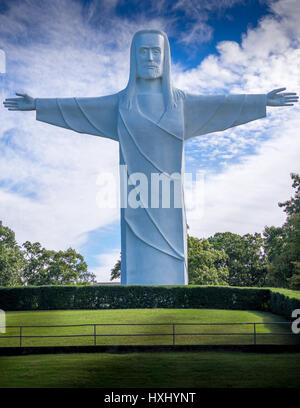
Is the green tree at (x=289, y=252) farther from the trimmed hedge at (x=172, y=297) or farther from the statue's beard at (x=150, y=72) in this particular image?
the statue's beard at (x=150, y=72)

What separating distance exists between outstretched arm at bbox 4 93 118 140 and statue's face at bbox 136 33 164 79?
190cm

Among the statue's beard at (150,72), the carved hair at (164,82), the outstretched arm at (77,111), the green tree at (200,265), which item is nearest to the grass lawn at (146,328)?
the outstretched arm at (77,111)

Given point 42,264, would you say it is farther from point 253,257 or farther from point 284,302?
point 284,302

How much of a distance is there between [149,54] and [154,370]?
1690 cm

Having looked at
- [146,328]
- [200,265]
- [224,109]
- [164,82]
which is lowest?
[146,328]

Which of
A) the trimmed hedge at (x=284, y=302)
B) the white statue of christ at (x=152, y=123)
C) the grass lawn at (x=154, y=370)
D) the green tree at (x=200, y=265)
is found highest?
the white statue of christ at (x=152, y=123)

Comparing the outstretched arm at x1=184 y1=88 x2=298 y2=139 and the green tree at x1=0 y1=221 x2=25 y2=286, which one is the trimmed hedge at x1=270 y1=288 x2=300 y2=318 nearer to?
the outstretched arm at x1=184 y1=88 x2=298 y2=139

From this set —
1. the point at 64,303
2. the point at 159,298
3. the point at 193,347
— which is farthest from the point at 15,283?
the point at 193,347

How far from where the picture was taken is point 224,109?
78.5ft

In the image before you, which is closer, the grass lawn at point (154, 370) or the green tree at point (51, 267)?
the grass lawn at point (154, 370)

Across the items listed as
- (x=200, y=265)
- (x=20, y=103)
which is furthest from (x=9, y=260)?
(x=20, y=103)

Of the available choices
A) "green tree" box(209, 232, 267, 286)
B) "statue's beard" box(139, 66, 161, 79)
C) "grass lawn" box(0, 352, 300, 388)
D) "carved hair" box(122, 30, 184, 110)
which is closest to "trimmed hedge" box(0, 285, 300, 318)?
"carved hair" box(122, 30, 184, 110)

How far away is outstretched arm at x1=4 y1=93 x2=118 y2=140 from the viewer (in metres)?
23.6

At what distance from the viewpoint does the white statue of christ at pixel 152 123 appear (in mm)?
23297
